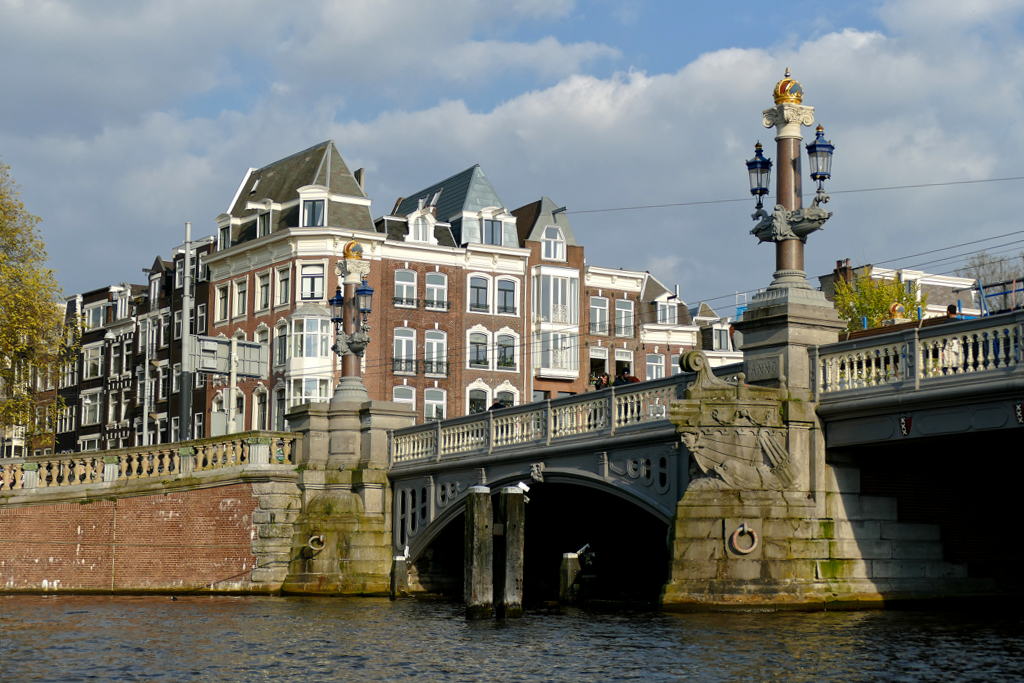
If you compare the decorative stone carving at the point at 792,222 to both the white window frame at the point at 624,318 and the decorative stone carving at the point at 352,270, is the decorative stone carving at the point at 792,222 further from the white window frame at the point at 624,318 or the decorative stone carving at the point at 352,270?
the white window frame at the point at 624,318

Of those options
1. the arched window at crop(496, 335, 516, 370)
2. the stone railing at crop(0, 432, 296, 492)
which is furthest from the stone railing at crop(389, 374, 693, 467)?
the arched window at crop(496, 335, 516, 370)

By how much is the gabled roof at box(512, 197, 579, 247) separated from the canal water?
38637 millimetres

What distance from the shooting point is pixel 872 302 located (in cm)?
5225

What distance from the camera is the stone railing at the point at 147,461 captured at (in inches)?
1342

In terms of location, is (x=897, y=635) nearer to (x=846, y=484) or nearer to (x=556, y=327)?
(x=846, y=484)

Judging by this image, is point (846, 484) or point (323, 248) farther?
point (323, 248)

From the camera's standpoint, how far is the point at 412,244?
58.4m

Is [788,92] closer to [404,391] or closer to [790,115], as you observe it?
[790,115]

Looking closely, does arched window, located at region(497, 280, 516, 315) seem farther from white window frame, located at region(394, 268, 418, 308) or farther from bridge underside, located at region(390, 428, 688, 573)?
bridge underside, located at region(390, 428, 688, 573)

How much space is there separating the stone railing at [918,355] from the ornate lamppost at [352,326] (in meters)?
14.8

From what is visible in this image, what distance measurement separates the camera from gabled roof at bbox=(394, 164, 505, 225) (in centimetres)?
6188

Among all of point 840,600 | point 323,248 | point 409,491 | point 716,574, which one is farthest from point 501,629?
point 323,248

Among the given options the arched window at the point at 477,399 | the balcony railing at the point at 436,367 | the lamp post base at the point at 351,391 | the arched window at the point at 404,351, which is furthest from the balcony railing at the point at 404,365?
the lamp post base at the point at 351,391

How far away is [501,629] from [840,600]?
5.42m
